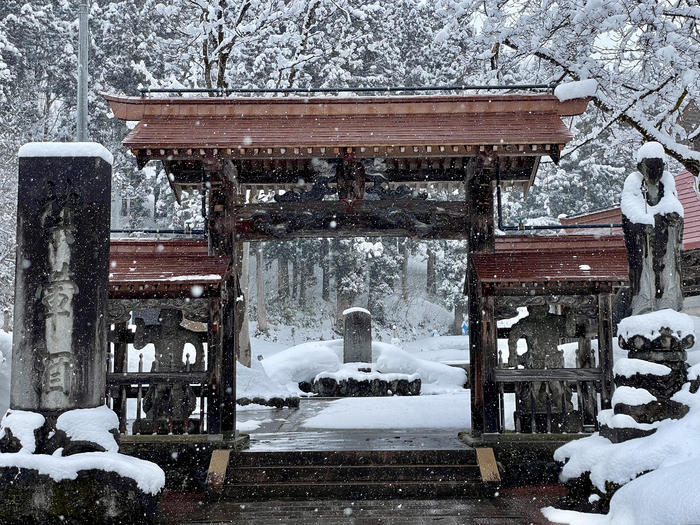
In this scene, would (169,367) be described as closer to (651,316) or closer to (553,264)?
(553,264)

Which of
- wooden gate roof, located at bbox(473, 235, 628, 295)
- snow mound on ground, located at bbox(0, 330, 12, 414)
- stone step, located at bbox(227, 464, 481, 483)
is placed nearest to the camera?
stone step, located at bbox(227, 464, 481, 483)

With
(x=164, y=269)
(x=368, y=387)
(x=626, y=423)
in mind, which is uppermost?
(x=164, y=269)

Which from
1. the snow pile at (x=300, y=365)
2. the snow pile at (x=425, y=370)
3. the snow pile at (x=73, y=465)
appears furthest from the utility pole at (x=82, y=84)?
the snow pile at (x=425, y=370)

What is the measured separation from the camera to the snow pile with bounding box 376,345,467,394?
22.1 metres

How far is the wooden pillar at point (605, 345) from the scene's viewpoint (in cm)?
1059

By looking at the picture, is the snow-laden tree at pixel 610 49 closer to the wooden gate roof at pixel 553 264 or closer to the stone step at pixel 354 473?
the wooden gate roof at pixel 553 264

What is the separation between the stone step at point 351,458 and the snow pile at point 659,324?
303 centimetres

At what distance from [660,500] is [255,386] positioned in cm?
1366

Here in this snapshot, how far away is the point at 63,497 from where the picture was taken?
7570mm

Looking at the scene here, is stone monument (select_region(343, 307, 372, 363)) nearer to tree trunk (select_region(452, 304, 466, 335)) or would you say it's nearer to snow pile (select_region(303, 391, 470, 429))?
snow pile (select_region(303, 391, 470, 429))

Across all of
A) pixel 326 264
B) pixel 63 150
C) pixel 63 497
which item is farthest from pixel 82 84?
pixel 326 264

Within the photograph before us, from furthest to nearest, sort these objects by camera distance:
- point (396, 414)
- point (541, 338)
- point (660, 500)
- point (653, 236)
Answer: point (396, 414), point (541, 338), point (653, 236), point (660, 500)

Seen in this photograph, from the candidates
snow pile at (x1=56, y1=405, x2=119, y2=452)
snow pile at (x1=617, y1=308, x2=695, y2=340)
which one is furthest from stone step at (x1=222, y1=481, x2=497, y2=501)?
snow pile at (x1=617, y1=308, x2=695, y2=340)

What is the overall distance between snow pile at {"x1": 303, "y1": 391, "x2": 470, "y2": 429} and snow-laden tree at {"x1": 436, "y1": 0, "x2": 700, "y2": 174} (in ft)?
23.3
